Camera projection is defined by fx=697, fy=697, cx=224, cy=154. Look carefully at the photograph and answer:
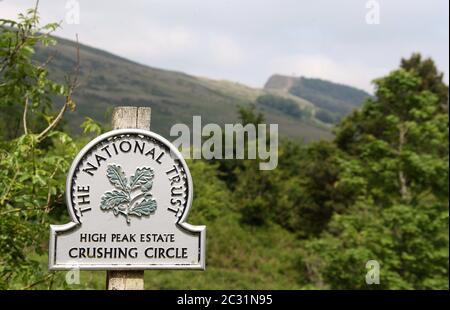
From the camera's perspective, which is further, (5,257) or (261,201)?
(261,201)

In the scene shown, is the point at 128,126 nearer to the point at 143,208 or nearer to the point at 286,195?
the point at 143,208

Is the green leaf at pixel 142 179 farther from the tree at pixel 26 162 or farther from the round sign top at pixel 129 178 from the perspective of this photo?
the tree at pixel 26 162

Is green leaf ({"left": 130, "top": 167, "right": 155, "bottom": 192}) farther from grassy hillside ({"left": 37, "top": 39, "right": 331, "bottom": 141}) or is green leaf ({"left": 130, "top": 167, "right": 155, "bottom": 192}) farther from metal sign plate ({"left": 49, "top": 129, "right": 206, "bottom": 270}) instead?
grassy hillside ({"left": 37, "top": 39, "right": 331, "bottom": 141})

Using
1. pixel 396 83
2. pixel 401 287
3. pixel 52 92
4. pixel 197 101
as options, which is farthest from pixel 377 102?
pixel 197 101

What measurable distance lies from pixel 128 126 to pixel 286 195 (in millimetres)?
30180

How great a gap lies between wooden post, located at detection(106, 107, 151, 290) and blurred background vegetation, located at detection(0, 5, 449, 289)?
0.96 m

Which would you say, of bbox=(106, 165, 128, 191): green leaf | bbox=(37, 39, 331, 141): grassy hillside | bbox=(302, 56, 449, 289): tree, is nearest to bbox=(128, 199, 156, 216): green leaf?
bbox=(106, 165, 128, 191): green leaf

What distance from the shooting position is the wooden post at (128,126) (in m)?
4.52

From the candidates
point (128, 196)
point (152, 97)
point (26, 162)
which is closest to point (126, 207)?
point (128, 196)

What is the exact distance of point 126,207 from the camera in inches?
174

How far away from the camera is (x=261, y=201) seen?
32500 mm

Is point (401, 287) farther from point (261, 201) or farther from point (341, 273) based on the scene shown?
point (261, 201)
